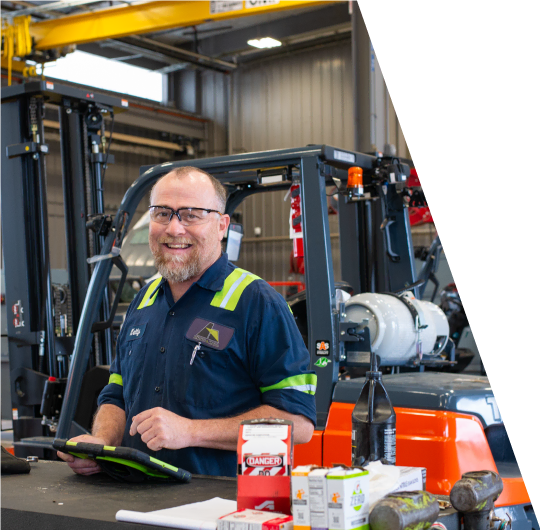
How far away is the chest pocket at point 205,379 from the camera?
2.17 m

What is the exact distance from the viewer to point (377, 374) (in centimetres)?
246

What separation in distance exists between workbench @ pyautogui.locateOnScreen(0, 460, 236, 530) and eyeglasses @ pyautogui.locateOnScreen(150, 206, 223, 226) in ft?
2.40

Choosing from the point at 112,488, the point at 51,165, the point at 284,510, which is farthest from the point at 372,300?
the point at 51,165

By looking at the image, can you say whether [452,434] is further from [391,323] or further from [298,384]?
[298,384]

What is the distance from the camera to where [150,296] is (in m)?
2.45

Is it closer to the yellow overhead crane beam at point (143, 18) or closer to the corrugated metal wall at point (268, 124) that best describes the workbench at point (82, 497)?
the yellow overhead crane beam at point (143, 18)

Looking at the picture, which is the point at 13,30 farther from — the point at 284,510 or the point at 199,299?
the point at 284,510

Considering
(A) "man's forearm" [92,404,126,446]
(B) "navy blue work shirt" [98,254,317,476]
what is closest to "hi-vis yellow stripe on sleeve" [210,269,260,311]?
(B) "navy blue work shirt" [98,254,317,476]

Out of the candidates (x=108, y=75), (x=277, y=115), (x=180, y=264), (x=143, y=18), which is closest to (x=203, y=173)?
(x=180, y=264)

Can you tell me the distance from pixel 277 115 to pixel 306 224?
1441 cm

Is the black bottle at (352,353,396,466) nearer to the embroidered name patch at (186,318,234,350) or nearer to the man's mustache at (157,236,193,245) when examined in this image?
the embroidered name patch at (186,318,234,350)

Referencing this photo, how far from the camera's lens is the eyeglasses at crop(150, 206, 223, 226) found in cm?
225

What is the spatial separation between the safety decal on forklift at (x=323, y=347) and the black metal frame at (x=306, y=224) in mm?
16

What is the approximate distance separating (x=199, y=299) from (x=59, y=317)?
3.19 metres
